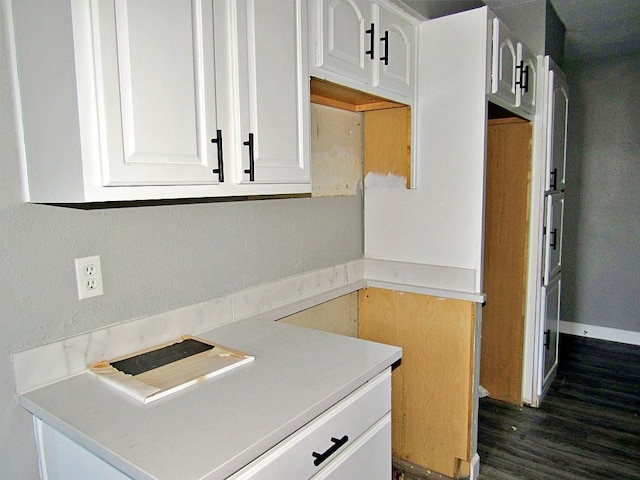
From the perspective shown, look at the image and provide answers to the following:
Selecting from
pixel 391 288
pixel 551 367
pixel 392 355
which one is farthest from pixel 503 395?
pixel 392 355

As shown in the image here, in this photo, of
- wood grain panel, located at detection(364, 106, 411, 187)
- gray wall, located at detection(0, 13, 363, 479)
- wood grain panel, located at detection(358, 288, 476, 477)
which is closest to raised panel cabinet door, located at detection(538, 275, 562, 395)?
wood grain panel, located at detection(358, 288, 476, 477)

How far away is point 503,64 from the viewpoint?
223 centimetres

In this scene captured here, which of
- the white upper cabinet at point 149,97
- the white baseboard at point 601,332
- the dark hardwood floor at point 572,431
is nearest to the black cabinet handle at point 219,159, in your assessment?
the white upper cabinet at point 149,97

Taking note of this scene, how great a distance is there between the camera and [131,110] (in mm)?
1040

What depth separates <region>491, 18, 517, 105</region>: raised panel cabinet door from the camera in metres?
2.09

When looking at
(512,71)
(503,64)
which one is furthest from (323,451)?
(512,71)

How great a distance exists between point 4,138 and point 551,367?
3.36m

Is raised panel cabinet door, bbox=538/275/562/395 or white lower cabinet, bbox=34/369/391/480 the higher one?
white lower cabinet, bbox=34/369/391/480

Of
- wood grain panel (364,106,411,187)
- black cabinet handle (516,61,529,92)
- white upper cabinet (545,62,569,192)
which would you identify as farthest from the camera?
white upper cabinet (545,62,569,192)

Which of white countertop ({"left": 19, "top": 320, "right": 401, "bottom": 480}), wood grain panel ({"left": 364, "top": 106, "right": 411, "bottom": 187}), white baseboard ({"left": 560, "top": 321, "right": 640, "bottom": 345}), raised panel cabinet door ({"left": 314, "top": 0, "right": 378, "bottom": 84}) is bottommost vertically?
white baseboard ({"left": 560, "top": 321, "right": 640, "bottom": 345})

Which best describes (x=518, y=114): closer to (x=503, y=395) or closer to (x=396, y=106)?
(x=396, y=106)

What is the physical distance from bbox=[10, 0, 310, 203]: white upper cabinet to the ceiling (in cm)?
123

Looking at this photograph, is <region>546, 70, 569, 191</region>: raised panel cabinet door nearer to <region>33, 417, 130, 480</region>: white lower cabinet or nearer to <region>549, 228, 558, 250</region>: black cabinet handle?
<region>549, 228, 558, 250</region>: black cabinet handle

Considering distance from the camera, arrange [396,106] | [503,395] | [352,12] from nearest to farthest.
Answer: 1. [352,12]
2. [396,106]
3. [503,395]
